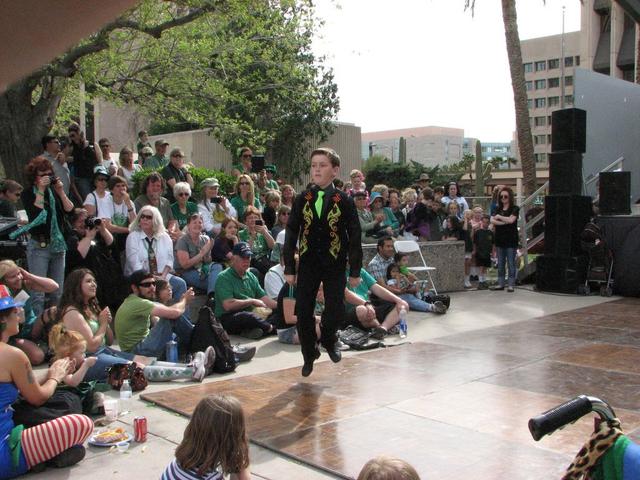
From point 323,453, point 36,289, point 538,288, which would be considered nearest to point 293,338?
point 36,289

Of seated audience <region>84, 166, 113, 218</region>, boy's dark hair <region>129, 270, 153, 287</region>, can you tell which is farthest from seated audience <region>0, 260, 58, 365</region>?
seated audience <region>84, 166, 113, 218</region>

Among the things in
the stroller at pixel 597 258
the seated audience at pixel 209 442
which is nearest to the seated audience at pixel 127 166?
the stroller at pixel 597 258

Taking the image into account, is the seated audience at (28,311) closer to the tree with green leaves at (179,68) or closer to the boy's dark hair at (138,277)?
the boy's dark hair at (138,277)

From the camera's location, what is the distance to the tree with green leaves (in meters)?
11.3

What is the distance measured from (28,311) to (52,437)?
2.93 m

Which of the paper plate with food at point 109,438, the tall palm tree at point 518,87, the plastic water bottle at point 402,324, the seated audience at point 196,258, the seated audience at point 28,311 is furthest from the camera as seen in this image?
the tall palm tree at point 518,87

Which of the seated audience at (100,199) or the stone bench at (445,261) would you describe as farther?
the stone bench at (445,261)

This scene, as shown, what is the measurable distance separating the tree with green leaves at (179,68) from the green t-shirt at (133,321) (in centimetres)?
512

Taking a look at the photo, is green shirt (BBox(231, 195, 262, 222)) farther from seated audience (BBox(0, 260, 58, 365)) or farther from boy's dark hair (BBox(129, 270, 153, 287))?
seated audience (BBox(0, 260, 58, 365))

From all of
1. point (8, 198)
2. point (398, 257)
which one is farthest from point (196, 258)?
point (398, 257)

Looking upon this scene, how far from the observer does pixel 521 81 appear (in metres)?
17.0

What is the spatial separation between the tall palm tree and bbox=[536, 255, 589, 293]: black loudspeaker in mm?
4952

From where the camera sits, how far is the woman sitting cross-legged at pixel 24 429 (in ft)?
13.6

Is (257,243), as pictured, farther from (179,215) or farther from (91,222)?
(91,222)
